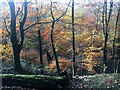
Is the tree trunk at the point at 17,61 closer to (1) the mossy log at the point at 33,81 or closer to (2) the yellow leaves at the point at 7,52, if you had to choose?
(1) the mossy log at the point at 33,81

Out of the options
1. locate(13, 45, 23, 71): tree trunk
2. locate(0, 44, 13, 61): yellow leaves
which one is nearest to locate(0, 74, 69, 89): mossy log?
locate(13, 45, 23, 71): tree trunk

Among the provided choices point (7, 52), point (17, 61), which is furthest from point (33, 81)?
point (7, 52)

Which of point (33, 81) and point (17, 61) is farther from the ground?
point (17, 61)

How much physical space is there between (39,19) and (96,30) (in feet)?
19.8

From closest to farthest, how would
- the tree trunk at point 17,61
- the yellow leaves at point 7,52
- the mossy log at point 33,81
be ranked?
the mossy log at point 33,81
the tree trunk at point 17,61
the yellow leaves at point 7,52

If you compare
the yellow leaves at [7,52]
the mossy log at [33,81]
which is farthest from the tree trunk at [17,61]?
the yellow leaves at [7,52]

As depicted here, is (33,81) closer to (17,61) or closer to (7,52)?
(17,61)

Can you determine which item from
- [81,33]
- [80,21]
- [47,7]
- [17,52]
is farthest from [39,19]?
[17,52]

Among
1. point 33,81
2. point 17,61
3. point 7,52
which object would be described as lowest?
point 7,52

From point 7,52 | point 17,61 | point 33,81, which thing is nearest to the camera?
point 33,81

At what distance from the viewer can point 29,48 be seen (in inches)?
877

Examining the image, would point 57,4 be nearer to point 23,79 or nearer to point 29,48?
point 29,48

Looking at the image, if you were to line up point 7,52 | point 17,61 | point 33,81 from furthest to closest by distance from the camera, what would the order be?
point 7,52
point 17,61
point 33,81

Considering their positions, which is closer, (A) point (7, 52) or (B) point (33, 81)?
(B) point (33, 81)
